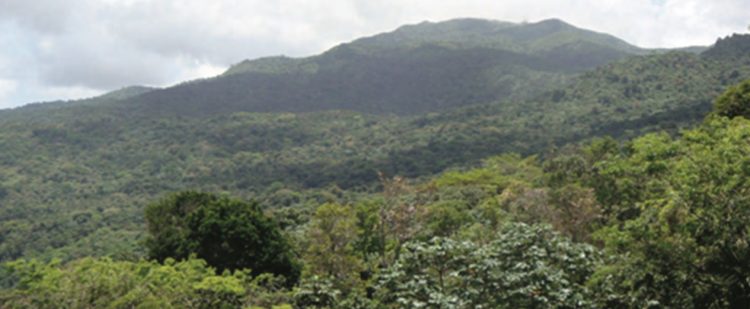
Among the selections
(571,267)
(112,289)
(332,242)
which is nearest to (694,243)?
(571,267)

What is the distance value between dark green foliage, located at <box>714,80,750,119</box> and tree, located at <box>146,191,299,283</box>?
23211mm

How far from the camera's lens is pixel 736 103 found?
3130 cm

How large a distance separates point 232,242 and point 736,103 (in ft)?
85.4

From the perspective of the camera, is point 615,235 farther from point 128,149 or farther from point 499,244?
point 128,149

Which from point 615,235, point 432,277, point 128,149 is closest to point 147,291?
point 432,277

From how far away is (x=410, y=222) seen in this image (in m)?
27.0

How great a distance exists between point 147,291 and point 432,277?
23.5 feet

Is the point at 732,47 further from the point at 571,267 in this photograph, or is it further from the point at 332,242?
the point at 571,267

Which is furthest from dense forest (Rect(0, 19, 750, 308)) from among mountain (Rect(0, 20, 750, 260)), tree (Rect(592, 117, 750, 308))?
mountain (Rect(0, 20, 750, 260))

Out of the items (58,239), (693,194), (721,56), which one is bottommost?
(58,239)

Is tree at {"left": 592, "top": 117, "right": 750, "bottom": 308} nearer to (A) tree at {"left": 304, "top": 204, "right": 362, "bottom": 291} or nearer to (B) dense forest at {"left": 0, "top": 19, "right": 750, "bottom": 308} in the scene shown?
(B) dense forest at {"left": 0, "top": 19, "right": 750, "bottom": 308}

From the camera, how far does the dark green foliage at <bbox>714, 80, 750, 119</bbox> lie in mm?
30812

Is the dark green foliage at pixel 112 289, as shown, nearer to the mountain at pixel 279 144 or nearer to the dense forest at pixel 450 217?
the dense forest at pixel 450 217

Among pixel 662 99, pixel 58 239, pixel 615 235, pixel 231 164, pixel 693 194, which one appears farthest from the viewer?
pixel 231 164
